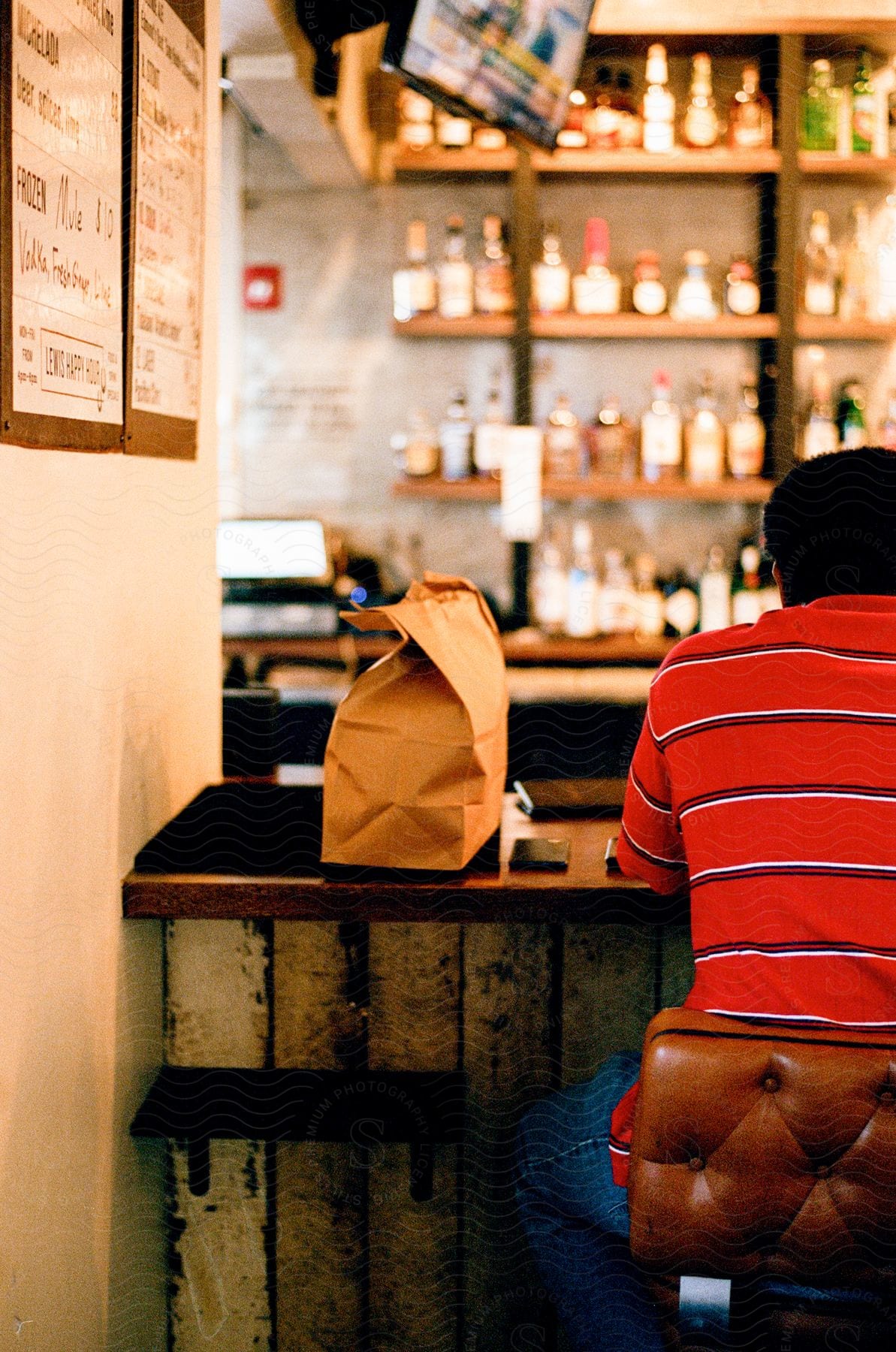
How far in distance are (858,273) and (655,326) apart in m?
0.54

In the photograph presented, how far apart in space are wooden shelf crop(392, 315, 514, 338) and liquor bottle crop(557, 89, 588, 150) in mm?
406

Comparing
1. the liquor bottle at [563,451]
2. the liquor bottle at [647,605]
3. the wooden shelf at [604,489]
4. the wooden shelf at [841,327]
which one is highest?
the wooden shelf at [841,327]

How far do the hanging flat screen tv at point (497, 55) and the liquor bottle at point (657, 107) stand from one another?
678 mm

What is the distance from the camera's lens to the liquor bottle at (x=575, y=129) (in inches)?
111

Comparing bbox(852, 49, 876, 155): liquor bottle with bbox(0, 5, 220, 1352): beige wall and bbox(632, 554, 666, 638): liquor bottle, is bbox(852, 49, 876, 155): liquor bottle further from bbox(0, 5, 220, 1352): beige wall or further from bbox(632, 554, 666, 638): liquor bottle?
bbox(0, 5, 220, 1352): beige wall

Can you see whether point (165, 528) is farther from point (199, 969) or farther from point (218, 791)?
point (199, 969)

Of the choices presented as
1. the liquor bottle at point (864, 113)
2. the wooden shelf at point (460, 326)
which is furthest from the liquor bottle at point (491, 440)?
the liquor bottle at point (864, 113)

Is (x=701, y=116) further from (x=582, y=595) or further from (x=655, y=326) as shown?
(x=582, y=595)

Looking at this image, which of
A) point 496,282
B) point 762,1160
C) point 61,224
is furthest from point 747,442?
point 762,1160

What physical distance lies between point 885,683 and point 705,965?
0.83 feet

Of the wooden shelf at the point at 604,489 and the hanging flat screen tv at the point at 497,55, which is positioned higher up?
the hanging flat screen tv at the point at 497,55

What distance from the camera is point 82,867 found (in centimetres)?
107

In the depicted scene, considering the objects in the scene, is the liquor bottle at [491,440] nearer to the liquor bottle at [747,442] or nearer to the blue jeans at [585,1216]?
the liquor bottle at [747,442]

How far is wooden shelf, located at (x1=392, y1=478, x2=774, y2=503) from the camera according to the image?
2855 mm
